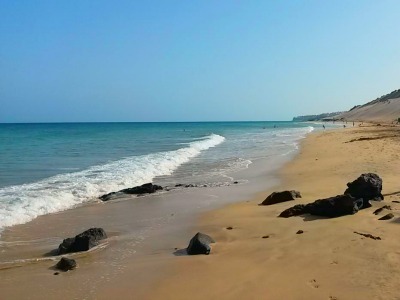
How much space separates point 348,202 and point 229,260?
11.3ft

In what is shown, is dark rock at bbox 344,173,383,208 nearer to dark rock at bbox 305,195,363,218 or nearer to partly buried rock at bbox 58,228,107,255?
dark rock at bbox 305,195,363,218

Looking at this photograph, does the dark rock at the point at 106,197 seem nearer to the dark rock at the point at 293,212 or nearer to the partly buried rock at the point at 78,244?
the partly buried rock at the point at 78,244

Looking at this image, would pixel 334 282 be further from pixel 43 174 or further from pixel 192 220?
pixel 43 174

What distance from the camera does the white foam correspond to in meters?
11.3

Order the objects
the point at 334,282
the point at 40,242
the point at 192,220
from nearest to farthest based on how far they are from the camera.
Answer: the point at 334,282 → the point at 40,242 → the point at 192,220

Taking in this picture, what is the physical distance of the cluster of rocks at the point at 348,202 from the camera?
347 inches

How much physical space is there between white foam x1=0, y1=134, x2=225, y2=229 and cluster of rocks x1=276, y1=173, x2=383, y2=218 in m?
6.75

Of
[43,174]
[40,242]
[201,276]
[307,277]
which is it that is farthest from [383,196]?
[43,174]

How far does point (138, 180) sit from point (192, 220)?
7936 millimetres

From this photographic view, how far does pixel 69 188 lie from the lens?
581 inches

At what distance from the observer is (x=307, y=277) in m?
5.67

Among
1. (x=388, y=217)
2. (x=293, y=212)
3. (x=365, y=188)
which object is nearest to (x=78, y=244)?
(x=293, y=212)

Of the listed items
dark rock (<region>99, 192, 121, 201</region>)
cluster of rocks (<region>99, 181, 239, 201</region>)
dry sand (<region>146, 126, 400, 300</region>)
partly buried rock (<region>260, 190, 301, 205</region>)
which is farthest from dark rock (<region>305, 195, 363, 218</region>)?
dark rock (<region>99, 192, 121, 201</region>)

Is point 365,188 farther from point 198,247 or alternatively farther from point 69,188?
point 69,188
